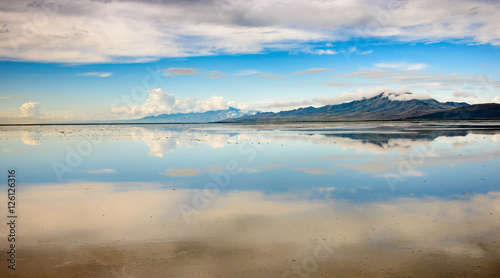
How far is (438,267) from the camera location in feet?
25.7

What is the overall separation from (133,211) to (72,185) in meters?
7.59

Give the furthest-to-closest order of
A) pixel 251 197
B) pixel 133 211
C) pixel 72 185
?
pixel 72 185, pixel 251 197, pixel 133 211

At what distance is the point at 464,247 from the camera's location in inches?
349

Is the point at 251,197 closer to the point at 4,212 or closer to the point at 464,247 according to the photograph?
the point at 464,247

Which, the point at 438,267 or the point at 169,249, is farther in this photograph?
the point at 169,249

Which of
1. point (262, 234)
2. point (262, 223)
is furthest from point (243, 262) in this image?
point (262, 223)

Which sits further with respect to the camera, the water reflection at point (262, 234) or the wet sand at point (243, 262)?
the water reflection at point (262, 234)

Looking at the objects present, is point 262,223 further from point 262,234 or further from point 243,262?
point 243,262

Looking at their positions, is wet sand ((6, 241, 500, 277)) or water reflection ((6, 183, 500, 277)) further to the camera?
water reflection ((6, 183, 500, 277))

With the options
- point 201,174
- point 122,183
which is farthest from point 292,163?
point 122,183

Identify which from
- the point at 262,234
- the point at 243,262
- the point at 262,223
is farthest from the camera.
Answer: the point at 262,223

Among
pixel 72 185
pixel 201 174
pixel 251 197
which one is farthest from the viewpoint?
pixel 201 174

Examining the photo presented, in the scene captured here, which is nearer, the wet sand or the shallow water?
the wet sand

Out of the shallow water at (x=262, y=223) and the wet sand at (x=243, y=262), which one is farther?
the shallow water at (x=262, y=223)
